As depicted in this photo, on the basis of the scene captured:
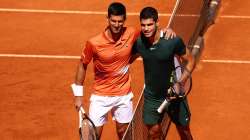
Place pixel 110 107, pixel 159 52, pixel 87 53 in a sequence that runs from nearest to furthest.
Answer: pixel 159 52 < pixel 87 53 < pixel 110 107

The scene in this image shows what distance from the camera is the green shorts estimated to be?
345 inches

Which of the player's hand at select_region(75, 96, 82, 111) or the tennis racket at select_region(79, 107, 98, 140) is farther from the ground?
the player's hand at select_region(75, 96, 82, 111)

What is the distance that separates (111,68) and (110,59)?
6.2 inches

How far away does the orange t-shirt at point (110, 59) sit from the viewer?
8633 millimetres

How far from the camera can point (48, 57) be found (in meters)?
14.8

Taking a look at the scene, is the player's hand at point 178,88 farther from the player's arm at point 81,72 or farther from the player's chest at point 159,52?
the player's arm at point 81,72

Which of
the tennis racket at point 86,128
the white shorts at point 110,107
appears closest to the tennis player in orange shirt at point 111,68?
the white shorts at point 110,107

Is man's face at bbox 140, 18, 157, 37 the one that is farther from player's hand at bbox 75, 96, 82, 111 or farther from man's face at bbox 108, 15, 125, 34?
player's hand at bbox 75, 96, 82, 111

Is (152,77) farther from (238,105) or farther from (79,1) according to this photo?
(79,1)

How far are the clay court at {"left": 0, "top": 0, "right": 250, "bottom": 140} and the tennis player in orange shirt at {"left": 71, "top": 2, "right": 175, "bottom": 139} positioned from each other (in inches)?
76.9

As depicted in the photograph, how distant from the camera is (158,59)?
836cm

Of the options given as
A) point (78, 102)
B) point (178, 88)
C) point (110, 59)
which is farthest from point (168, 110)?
point (78, 102)

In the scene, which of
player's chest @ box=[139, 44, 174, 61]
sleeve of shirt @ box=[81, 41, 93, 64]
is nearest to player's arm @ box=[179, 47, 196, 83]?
player's chest @ box=[139, 44, 174, 61]

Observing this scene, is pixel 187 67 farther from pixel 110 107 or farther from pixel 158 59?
pixel 110 107
